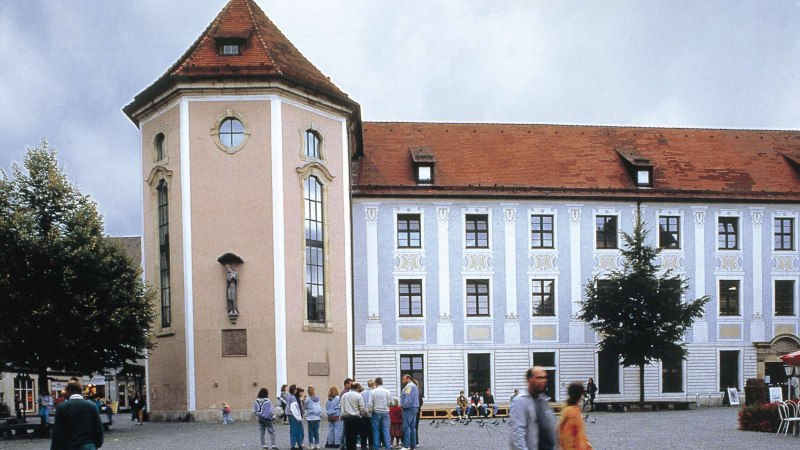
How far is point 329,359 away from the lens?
35.1 meters

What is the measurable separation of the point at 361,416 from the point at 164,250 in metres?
17.1

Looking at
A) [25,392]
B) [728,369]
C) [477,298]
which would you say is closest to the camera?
[477,298]

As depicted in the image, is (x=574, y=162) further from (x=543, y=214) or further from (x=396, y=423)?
(x=396, y=423)

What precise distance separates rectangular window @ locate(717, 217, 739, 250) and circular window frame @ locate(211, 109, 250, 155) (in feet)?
74.3

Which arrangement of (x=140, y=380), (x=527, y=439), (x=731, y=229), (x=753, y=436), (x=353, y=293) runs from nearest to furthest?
(x=527, y=439) → (x=753, y=436) → (x=353, y=293) → (x=731, y=229) → (x=140, y=380)

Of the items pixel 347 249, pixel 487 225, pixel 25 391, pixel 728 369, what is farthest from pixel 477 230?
pixel 25 391

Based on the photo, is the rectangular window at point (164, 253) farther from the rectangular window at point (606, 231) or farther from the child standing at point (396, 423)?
the rectangular window at point (606, 231)

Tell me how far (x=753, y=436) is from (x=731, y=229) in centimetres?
2247

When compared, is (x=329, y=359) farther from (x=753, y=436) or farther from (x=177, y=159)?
(x=753, y=436)

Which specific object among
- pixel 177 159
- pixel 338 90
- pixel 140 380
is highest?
pixel 338 90

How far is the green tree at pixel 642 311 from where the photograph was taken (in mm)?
39062

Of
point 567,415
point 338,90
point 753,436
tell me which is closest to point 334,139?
point 338,90

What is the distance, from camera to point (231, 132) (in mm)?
34250

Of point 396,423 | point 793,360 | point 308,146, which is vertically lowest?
point 396,423
